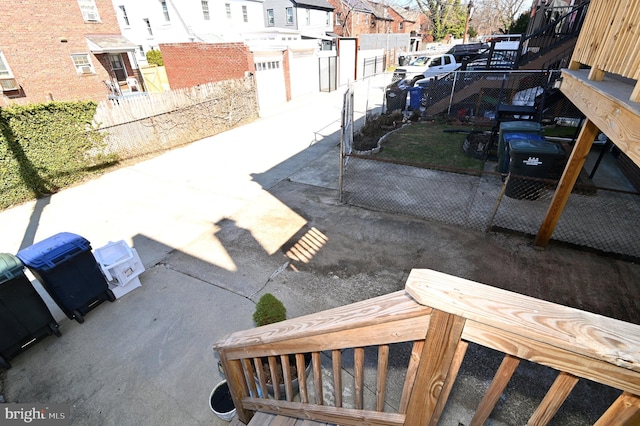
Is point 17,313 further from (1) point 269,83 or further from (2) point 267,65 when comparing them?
(2) point 267,65

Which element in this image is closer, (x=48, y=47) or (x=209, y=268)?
(x=209, y=268)

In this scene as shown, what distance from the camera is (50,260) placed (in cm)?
360

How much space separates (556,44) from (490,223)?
9.23 metres

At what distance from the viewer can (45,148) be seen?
25.3 ft

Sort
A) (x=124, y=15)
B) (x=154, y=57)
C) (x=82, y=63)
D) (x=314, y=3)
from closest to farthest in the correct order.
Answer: (x=82, y=63), (x=154, y=57), (x=124, y=15), (x=314, y=3)

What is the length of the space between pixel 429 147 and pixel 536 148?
389cm

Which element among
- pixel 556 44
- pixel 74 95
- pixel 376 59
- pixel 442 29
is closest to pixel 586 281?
pixel 556 44

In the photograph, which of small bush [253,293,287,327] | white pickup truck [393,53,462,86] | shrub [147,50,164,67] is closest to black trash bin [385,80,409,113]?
white pickup truck [393,53,462,86]

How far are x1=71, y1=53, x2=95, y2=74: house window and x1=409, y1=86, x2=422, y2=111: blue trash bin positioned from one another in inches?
739

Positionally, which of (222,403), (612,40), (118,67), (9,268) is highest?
(612,40)

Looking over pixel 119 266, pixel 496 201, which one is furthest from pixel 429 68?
pixel 119 266

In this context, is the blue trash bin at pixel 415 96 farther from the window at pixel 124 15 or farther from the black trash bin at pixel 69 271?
the window at pixel 124 15

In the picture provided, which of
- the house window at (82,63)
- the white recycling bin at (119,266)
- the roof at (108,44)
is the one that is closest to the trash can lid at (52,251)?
the white recycling bin at (119,266)

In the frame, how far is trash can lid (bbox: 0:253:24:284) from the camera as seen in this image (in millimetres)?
3277
